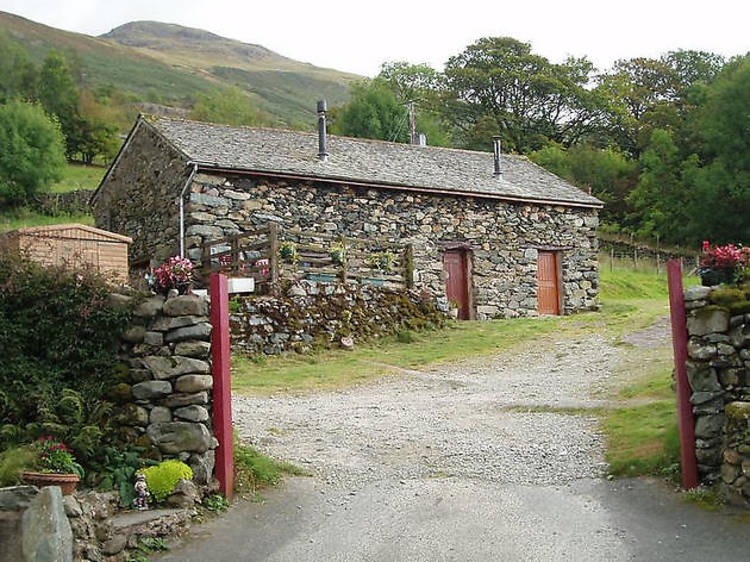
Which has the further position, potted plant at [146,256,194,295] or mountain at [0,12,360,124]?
mountain at [0,12,360,124]

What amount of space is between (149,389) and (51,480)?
151 centimetres

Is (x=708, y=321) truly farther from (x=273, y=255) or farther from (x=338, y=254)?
(x=338, y=254)

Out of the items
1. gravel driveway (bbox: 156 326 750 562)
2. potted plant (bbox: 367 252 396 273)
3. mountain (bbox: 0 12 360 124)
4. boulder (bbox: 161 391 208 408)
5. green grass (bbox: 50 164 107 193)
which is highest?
mountain (bbox: 0 12 360 124)

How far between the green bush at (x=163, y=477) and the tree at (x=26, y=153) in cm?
3485

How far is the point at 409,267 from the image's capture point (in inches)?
839

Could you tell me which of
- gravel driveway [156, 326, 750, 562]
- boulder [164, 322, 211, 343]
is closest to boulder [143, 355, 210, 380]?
boulder [164, 322, 211, 343]

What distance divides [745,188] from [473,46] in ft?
75.5

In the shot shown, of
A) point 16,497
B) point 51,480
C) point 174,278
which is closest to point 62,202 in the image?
point 174,278

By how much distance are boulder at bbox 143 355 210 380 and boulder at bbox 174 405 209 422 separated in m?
0.32

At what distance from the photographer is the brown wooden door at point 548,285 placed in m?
24.8

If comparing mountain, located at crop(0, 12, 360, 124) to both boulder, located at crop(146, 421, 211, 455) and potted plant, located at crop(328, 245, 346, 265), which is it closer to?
potted plant, located at crop(328, 245, 346, 265)

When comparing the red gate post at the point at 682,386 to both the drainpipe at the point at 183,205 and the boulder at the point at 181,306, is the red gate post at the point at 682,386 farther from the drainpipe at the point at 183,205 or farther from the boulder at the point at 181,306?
the drainpipe at the point at 183,205

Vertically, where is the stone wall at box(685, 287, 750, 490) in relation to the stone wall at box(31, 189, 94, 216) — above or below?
below

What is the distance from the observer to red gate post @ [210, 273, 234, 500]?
8047 millimetres
